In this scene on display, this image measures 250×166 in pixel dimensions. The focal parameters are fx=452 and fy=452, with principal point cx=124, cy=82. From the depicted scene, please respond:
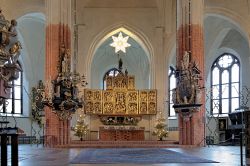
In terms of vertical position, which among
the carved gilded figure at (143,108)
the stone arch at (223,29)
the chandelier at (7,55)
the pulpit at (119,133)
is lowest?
the pulpit at (119,133)

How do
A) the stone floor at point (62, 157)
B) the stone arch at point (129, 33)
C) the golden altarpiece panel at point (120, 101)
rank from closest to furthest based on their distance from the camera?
the stone floor at point (62, 157) → the golden altarpiece panel at point (120, 101) → the stone arch at point (129, 33)

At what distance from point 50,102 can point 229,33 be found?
1476 cm

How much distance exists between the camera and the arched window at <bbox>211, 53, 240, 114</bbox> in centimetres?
2823

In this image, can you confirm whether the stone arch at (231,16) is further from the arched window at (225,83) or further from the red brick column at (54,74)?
the red brick column at (54,74)

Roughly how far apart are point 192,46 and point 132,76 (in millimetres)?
7774

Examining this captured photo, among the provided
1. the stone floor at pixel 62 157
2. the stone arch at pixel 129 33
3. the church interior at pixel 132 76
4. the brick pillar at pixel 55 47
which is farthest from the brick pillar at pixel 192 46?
the stone arch at pixel 129 33

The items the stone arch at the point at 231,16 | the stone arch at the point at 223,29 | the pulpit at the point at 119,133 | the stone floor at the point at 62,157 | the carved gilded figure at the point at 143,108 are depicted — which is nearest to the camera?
the stone floor at the point at 62,157

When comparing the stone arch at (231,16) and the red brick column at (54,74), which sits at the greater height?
the stone arch at (231,16)

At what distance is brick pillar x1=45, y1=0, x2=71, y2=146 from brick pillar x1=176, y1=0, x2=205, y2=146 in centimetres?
513

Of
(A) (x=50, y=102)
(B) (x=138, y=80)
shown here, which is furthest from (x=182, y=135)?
(B) (x=138, y=80)

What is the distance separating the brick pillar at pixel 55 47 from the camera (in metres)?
19.8

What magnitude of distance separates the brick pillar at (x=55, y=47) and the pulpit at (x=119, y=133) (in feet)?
16.8

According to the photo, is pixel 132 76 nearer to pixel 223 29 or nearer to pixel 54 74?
pixel 223 29

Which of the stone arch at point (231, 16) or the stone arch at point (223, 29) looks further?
the stone arch at point (223, 29)
